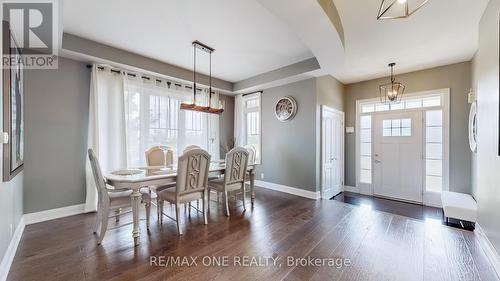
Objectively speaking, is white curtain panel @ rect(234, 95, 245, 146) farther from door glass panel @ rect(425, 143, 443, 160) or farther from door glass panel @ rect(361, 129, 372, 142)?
door glass panel @ rect(425, 143, 443, 160)

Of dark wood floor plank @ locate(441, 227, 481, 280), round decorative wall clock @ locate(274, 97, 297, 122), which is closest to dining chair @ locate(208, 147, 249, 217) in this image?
round decorative wall clock @ locate(274, 97, 297, 122)

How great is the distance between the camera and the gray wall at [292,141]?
13.8ft

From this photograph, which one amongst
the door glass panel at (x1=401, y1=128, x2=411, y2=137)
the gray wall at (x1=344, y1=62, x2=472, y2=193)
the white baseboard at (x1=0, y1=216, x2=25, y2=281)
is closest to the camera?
the white baseboard at (x1=0, y1=216, x2=25, y2=281)

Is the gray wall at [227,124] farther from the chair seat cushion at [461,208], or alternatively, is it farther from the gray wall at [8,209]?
the chair seat cushion at [461,208]

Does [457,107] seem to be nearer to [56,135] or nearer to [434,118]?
[434,118]

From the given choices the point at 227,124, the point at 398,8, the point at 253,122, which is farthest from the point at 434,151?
the point at 227,124

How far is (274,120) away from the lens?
15.9ft

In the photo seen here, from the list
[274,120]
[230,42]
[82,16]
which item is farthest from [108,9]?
[274,120]

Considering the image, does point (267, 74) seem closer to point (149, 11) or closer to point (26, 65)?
point (149, 11)

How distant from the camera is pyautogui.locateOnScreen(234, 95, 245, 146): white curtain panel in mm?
5492

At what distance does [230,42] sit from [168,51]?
1.13m

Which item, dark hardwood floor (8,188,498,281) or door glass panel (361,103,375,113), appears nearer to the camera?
dark hardwood floor (8,188,498,281)

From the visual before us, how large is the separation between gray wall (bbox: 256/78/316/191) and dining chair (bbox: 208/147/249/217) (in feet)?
4.80

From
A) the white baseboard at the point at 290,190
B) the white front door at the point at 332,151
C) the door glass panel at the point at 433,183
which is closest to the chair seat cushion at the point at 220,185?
the white baseboard at the point at 290,190
